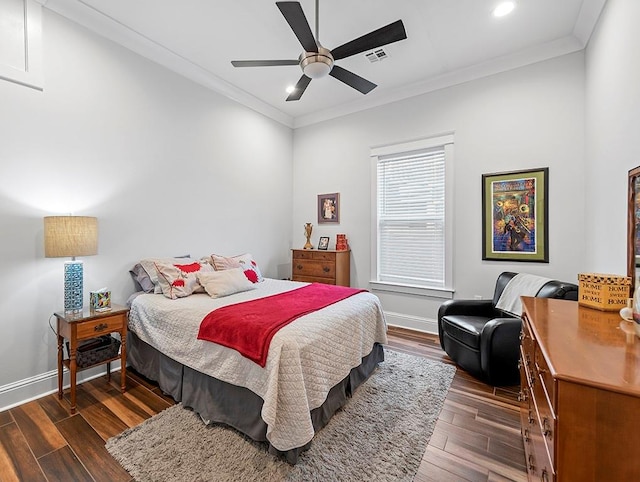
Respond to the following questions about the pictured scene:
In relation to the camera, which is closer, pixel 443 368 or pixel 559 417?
pixel 559 417

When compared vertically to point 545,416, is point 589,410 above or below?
above

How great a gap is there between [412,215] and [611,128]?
2.08 metres

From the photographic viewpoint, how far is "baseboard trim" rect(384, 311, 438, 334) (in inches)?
148

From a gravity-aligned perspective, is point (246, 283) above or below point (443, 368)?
above

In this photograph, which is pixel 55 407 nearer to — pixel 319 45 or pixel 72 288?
pixel 72 288

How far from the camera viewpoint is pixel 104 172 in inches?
107

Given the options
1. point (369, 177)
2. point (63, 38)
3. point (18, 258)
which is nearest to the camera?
point (18, 258)

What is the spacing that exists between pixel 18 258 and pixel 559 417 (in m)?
3.38

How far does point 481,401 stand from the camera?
2.26m

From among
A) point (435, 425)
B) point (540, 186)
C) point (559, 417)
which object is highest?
point (540, 186)

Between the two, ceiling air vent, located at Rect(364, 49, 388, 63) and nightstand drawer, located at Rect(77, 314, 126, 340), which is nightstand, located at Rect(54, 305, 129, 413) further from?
ceiling air vent, located at Rect(364, 49, 388, 63)

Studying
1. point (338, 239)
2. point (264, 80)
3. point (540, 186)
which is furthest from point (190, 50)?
point (540, 186)

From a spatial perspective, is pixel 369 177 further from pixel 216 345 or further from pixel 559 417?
pixel 559 417

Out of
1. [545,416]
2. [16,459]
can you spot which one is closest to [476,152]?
[545,416]
